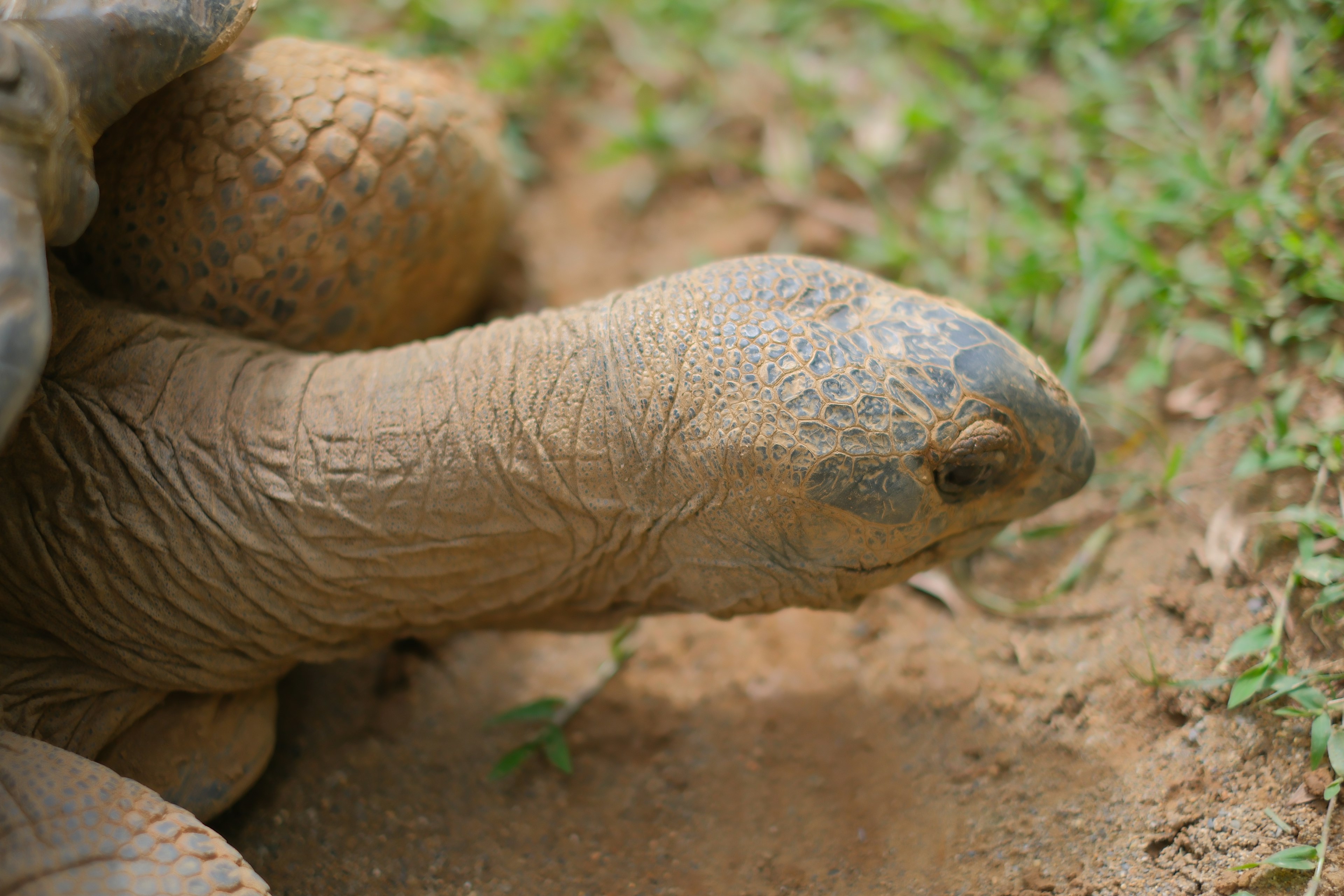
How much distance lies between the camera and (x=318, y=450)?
2.12 m

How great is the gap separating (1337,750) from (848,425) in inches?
49.1

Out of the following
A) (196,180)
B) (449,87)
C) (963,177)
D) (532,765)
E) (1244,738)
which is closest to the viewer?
(1244,738)

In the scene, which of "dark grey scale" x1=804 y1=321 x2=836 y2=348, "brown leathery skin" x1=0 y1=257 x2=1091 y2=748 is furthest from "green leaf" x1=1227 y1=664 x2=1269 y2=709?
"dark grey scale" x1=804 y1=321 x2=836 y2=348

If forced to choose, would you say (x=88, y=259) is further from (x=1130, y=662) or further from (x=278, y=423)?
(x=1130, y=662)

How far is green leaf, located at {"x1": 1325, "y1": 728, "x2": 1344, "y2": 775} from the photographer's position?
199 centimetres

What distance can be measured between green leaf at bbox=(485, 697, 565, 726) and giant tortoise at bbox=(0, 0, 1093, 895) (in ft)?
1.11

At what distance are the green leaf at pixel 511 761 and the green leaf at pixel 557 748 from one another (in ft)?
0.09

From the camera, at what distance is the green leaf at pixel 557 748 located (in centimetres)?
250

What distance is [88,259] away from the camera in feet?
7.75

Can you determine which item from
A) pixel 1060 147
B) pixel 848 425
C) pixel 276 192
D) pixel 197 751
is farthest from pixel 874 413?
pixel 1060 147

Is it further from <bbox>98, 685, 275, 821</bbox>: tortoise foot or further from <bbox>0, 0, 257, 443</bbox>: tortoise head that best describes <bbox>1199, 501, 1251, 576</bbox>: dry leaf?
<bbox>0, 0, 257, 443</bbox>: tortoise head

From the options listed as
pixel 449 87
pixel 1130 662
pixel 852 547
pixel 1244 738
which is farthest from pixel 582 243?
pixel 1244 738

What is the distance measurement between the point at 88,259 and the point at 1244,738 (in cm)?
293

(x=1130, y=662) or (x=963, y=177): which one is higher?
(x=963, y=177)
